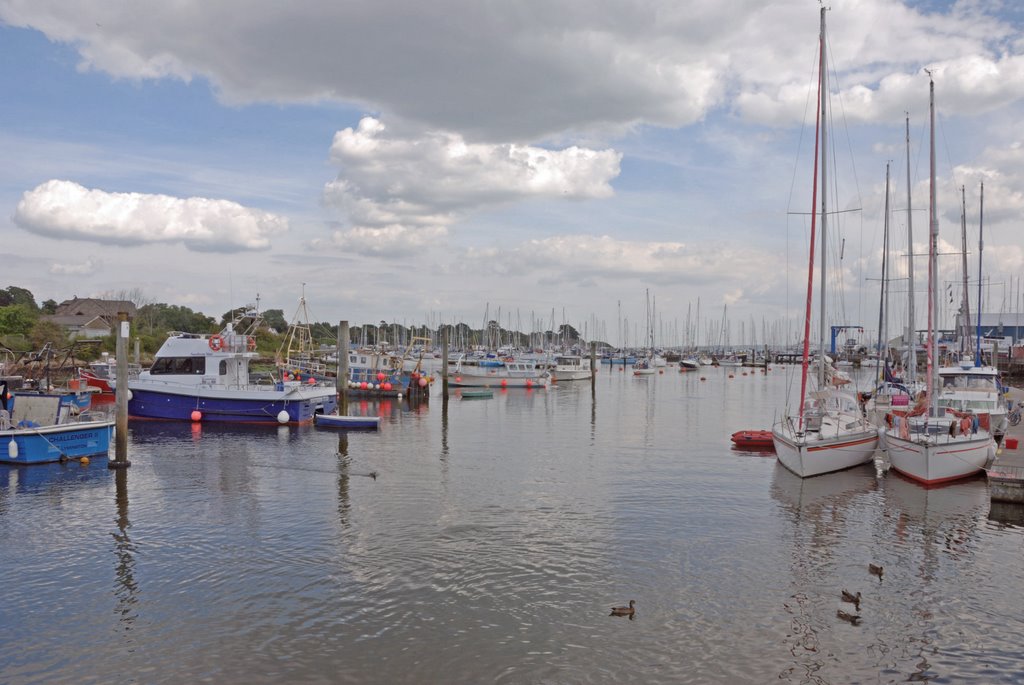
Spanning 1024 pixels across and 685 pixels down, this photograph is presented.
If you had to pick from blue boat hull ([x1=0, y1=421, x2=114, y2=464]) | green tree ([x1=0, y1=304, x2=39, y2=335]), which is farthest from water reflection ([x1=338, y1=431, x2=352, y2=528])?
green tree ([x1=0, y1=304, x2=39, y2=335])

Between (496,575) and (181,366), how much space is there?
111 feet

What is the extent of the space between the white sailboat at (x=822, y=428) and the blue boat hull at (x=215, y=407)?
86.7 feet

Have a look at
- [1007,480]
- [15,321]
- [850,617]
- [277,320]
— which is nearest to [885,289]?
[1007,480]

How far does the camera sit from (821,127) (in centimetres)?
2925

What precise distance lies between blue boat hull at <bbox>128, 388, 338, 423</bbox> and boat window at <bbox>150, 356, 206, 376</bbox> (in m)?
1.77

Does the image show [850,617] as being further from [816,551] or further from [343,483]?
[343,483]

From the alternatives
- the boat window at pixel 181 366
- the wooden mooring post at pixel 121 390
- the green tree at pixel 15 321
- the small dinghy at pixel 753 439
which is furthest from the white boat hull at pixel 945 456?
the green tree at pixel 15 321

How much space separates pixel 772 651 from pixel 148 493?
19.3m

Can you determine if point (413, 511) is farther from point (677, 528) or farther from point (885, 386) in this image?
point (885, 386)

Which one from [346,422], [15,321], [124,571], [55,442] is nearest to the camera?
[124,571]

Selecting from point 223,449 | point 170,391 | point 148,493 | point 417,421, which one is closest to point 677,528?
point 148,493

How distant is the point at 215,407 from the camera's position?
41906 mm

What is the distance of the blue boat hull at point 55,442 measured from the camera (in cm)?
2631

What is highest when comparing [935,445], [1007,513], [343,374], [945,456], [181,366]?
[181,366]
